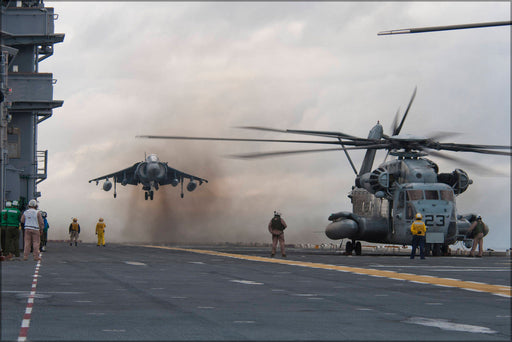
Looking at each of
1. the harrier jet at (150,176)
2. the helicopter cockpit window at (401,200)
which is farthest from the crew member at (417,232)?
the harrier jet at (150,176)

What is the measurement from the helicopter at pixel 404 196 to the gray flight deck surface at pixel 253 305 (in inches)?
544

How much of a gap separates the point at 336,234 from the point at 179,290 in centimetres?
2406

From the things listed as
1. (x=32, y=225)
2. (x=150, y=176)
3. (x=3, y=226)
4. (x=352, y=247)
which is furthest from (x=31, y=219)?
(x=150, y=176)

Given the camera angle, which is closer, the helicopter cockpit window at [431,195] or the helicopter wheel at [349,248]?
the helicopter cockpit window at [431,195]

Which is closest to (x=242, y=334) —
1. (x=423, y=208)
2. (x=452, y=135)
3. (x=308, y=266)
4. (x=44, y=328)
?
(x=44, y=328)

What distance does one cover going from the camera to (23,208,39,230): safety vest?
1086 inches

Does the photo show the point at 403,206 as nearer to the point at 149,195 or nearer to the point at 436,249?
the point at 436,249

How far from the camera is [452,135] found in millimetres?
38062

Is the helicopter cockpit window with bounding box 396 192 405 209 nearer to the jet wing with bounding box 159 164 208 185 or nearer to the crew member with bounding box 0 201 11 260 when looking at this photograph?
the crew member with bounding box 0 201 11 260

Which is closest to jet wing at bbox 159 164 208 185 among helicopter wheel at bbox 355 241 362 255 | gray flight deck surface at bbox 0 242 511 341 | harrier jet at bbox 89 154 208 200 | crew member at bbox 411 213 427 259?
harrier jet at bbox 89 154 208 200

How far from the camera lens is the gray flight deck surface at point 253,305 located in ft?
34.0

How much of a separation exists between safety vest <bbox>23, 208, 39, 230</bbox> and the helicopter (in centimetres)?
1144

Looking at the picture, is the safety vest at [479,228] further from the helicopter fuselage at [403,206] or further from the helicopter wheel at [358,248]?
the helicopter wheel at [358,248]

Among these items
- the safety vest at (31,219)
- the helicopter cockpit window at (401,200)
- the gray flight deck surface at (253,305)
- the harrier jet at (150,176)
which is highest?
the harrier jet at (150,176)
